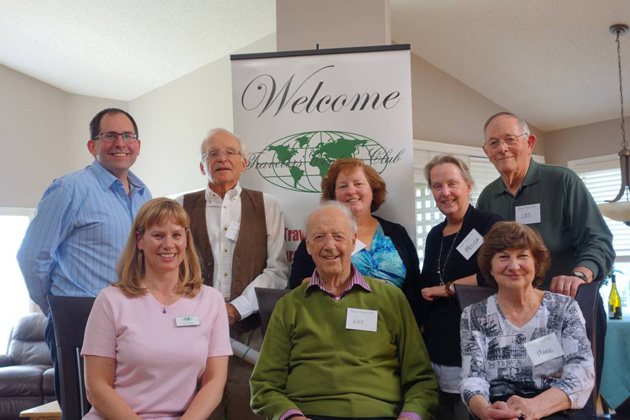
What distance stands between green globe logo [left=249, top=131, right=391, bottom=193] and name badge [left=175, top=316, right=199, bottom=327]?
1158mm

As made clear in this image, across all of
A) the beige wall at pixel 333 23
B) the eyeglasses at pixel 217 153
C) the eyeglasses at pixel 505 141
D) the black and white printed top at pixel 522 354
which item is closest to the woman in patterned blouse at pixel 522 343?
the black and white printed top at pixel 522 354

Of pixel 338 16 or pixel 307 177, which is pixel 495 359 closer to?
pixel 307 177

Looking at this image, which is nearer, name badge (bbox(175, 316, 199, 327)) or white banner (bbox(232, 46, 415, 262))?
name badge (bbox(175, 316, 199, 327))

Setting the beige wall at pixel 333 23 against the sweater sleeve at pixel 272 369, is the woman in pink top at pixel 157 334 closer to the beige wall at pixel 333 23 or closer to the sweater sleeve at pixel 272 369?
the sweater sleeve at pixel 272 369

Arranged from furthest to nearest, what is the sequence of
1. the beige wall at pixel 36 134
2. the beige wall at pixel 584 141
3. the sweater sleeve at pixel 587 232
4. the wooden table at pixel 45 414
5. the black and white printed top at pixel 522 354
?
the beige wall at pixel 36 134 → the beige wall at pixel 584 141 → the wooden table at pixel 45 414 → the sweater sleeve at pixel 587 232 → the black and white printed top at pixel 522 354

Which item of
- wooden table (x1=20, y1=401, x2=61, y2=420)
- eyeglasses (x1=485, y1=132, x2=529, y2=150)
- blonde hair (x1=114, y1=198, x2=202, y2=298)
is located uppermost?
eyeglasses (x1=485, y1=132, x2=529, y2=150)

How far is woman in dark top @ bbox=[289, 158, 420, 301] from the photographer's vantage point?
7.85 ft

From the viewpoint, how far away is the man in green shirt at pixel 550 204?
2275 millimetres

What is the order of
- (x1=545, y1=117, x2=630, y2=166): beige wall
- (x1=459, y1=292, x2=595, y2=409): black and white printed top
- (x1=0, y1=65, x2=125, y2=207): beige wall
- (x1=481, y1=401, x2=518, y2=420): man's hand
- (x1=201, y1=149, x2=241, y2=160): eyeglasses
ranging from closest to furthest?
(x1=481, y1=401, x2=518, y2=420): man's hand < (x1=459, y1=292, x2=595, y2=409): black and white printed top < (x1=201, y1=149, x2=241, y2=160): eyeglasses < (x1=545, y1=117, x2=630, y2=166): beige wall < (x1=0, y1=65, x2=125, y2=207): beige wall

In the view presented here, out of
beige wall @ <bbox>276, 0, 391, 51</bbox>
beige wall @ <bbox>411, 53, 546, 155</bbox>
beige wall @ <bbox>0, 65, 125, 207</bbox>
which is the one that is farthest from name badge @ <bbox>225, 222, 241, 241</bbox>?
beige wall @ <bbox>0, 65, 125, 207</bbox>

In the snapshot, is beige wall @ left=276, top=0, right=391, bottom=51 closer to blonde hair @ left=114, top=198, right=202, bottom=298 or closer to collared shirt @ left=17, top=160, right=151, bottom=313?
collared shirt @ left=17, top=160, right=151, bottom=313

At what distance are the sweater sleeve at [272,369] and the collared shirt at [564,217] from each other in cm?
112

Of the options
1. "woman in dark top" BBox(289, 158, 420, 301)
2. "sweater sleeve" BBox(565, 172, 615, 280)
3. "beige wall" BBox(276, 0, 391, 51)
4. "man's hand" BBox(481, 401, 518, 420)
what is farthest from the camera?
"beige wall" BBox(276, 0, 391, 51)

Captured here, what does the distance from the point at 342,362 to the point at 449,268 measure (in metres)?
0.59
